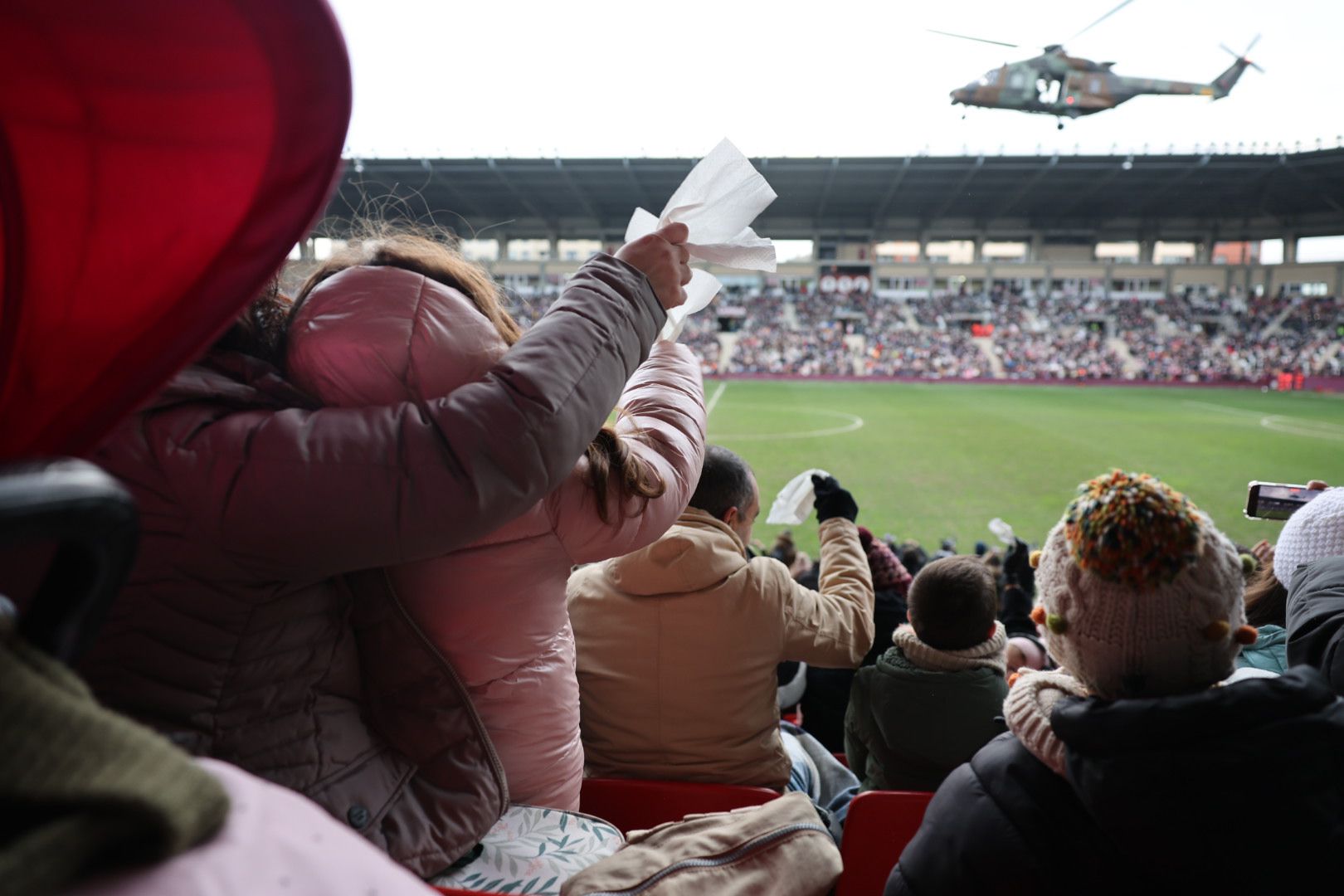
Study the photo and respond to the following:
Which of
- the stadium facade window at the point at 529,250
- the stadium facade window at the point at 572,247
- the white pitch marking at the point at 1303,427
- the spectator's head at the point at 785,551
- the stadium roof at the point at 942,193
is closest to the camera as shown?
the spectator's head at the point at 785,551

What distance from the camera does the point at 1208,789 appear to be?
0.96 m

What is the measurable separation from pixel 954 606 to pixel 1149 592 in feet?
3.34

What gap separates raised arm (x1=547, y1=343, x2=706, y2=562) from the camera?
3.81ft

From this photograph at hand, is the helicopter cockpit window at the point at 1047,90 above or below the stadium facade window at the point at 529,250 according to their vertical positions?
above

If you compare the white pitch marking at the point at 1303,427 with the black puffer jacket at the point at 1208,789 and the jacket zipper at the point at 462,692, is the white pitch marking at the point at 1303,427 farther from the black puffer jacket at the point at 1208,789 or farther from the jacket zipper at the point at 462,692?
the jacket zipper at the point at 462,692

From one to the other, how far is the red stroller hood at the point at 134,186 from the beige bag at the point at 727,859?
30.5 inches

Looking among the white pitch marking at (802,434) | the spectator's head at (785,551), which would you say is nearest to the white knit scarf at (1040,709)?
the spectator's head at (785,551)

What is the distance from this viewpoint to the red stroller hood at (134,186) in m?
0.62

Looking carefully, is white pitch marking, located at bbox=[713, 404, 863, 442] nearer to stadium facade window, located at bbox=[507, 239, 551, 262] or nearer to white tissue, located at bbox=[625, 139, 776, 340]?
white tissue, located at bbox=[625, 139, 776, 340]

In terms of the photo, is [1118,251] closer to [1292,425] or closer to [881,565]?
[1292,425]

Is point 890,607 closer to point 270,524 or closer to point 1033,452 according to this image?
point 270,524

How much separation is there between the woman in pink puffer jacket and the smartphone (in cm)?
204

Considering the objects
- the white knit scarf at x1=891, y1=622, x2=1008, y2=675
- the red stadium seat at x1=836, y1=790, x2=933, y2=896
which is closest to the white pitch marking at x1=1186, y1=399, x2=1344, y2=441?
the white knit scarf at x1=891, y1=622, x2=1008, y2=675

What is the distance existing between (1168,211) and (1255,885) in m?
43.2
